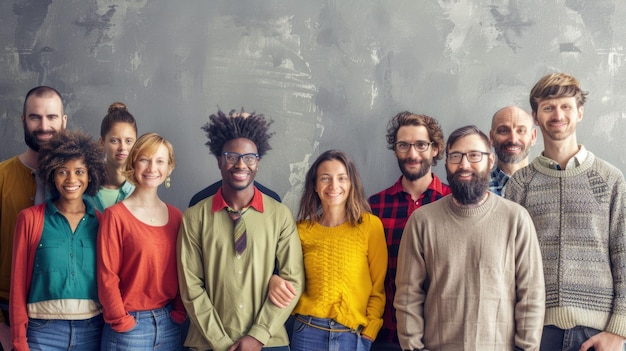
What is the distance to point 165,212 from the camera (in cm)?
344

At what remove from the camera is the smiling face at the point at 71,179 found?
3.34m

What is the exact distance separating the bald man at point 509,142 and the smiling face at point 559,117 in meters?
0.62

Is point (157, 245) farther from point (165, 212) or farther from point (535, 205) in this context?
point (535, 205)

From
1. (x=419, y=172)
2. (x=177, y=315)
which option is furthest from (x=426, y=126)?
(x=177, y=315)

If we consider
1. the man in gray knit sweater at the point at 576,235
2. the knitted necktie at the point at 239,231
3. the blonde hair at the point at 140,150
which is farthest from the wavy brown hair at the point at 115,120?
the man in gray knit sweater at the point at 576,235

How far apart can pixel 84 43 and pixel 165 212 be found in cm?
230

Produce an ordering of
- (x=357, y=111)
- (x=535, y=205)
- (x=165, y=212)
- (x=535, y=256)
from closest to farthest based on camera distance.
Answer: (x=535, y=256) → (x=535, y=205) → (x=165, y=212) → (x=357, y=111)

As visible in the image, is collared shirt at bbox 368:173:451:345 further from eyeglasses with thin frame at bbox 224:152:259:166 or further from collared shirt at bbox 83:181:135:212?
collared shirt at bbox 83:181:135:212

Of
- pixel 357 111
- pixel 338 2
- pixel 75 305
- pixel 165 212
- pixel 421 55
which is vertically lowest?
pixel 75 305

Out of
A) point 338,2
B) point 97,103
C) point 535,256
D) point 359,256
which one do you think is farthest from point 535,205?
point 97,103

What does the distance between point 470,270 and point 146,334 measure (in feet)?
5.67

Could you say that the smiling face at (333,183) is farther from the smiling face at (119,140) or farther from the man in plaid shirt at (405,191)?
the smiling face at (119,140)

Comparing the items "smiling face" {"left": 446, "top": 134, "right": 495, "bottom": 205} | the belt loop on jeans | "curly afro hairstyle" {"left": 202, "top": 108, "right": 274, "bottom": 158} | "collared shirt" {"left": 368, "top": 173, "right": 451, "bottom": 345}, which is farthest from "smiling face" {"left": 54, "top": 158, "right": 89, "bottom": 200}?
"smiling face" {"left": 446, "top": 134, "right": 495, "bottom": 205}

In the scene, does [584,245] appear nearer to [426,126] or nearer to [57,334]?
[426,126]
